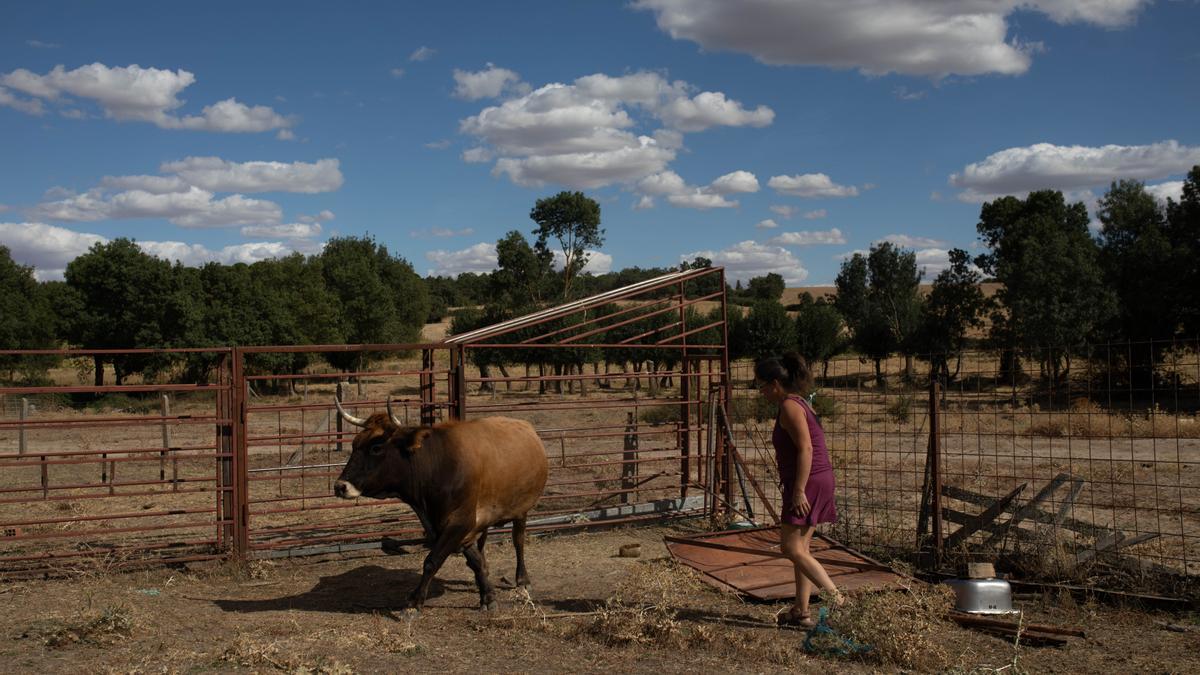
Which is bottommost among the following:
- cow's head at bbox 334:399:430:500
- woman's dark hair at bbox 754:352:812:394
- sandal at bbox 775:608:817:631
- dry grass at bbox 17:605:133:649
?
sandal at bbox 775:608:817:631

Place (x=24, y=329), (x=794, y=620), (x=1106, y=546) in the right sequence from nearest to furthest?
(x=794, y=620), (x=1106, y=546), (x=24, y=329)

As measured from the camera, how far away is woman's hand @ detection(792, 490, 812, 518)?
588 cm

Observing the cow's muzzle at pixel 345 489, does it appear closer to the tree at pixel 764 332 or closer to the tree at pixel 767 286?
the tree at pixel 764 332

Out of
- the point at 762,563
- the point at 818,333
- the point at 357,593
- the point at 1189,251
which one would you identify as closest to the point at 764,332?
the point at 818,333

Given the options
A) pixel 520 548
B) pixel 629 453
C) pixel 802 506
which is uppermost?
pixel 802 506

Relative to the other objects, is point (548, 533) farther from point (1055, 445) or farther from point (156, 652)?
point (1055, 445)

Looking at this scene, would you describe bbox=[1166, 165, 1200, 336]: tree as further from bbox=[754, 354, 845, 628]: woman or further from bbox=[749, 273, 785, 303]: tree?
bbox=[749, 273, 785, 303]: tree

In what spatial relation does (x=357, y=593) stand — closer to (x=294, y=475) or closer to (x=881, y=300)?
(x=294, y=475)

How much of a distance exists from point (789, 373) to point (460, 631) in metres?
2.95

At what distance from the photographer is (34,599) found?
7.29 metres

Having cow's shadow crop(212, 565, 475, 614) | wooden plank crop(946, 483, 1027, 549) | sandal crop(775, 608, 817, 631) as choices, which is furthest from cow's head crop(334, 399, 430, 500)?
wooden plank crop(946, 483, 1027, 549)

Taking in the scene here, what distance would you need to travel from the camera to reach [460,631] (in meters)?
6.35

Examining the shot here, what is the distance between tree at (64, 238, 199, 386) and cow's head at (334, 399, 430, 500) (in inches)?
1437

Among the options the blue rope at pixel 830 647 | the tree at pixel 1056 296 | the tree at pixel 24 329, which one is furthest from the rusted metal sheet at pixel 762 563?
the tree at pixel 24 329
